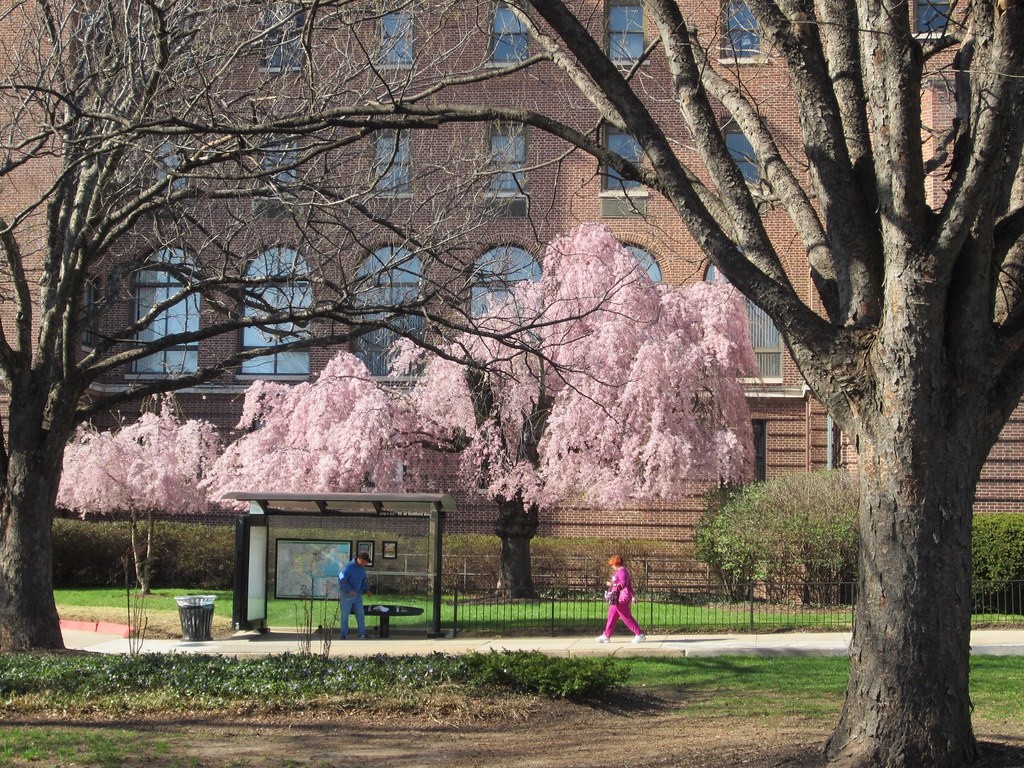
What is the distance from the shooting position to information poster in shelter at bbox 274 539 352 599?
1953 cm

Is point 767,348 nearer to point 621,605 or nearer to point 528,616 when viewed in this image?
point 528,616

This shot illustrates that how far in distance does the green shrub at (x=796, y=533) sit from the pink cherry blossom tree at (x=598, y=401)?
1077mm

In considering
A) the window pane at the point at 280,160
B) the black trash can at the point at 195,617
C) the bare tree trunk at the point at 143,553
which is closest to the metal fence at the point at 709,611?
the black trash can at the point at 195,617

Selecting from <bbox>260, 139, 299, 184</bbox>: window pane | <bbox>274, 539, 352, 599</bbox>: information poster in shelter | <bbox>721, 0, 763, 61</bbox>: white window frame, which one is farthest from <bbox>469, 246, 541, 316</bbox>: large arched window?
<bbox>274, 539, 352, 599</bbox>: information poster in shelter

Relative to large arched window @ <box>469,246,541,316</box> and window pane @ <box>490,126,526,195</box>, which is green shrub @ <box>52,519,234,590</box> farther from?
window pane @ <box>490,126,526,195</box>

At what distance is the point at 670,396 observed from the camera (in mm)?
24172

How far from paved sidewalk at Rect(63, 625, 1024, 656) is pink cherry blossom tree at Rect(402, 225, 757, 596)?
236 inches

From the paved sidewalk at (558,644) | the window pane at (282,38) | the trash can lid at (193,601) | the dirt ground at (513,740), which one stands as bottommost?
the paved sidewalk at (558,644)

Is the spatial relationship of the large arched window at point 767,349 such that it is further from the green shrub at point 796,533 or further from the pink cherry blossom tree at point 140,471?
the pink cherry blossom tree at point 140,471

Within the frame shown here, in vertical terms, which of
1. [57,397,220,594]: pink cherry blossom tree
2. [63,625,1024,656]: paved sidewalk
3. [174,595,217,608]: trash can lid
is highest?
[57,397,220,594]: pink cherry blossom tree

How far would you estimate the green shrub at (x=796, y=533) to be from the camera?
23.8 m

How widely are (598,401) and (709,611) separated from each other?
4.96 m

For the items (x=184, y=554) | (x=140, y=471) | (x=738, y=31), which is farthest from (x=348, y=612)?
(x=184, y=554)

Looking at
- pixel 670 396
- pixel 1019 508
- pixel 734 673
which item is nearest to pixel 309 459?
pixel 670 396
